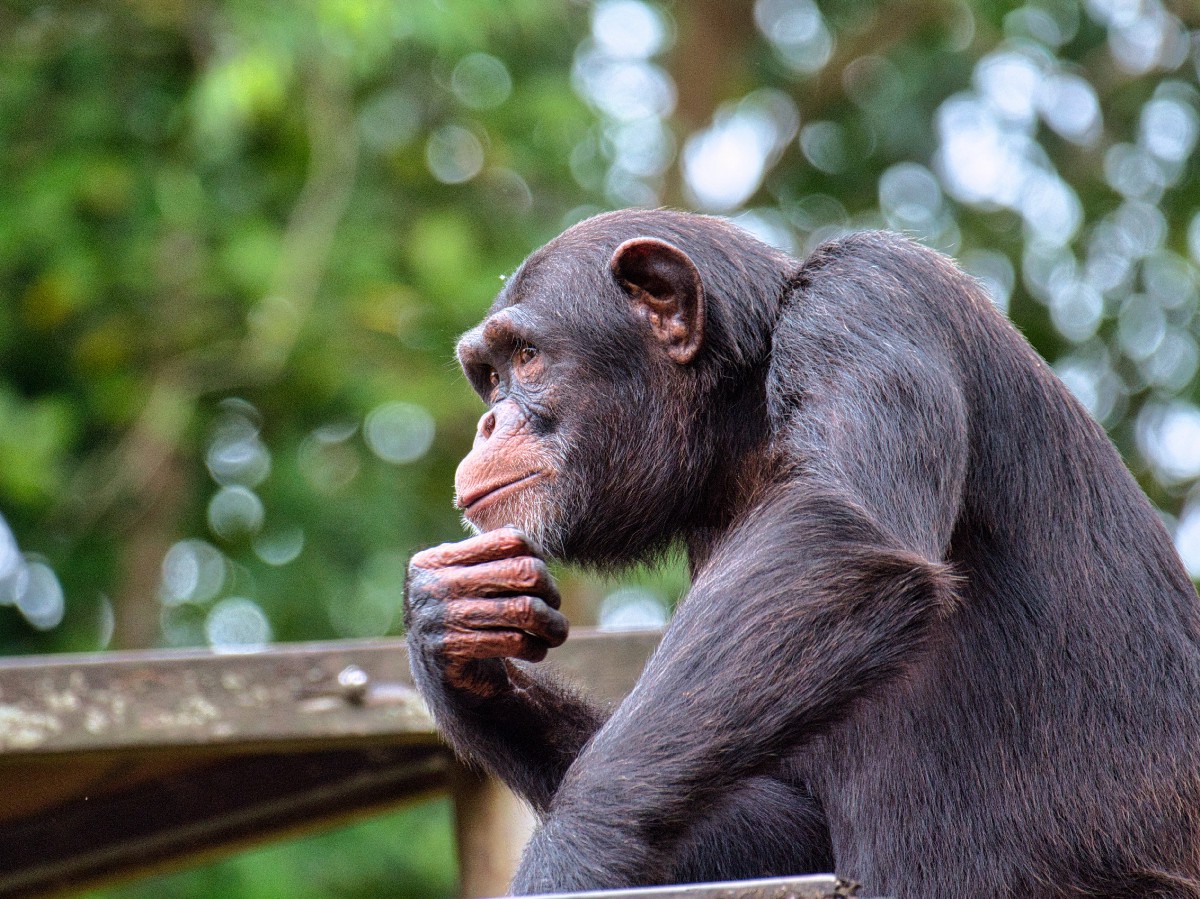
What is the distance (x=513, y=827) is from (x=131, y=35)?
6906 millimetres

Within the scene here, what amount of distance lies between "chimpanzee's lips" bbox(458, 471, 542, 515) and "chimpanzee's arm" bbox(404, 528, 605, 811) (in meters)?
0.40

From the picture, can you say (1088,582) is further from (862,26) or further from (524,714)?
(862,26)

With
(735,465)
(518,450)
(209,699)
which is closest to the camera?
(735,465)

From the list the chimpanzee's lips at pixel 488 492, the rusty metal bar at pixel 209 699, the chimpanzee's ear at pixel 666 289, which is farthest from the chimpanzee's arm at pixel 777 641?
the rusty metal bar at pixel 209 699

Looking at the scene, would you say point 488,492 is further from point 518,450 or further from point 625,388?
point 625,388

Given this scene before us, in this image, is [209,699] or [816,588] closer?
[816,588]

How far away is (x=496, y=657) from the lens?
3713 millimetres

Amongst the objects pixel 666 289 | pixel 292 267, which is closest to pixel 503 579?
pixel 666 289

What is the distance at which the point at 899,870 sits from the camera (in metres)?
3.38

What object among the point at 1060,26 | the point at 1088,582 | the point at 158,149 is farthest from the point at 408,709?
the point at 1060,26

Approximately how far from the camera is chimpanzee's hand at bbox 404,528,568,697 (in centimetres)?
334

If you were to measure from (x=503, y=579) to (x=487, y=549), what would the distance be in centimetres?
8

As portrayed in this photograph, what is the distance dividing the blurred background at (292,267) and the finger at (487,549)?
15.6 ft

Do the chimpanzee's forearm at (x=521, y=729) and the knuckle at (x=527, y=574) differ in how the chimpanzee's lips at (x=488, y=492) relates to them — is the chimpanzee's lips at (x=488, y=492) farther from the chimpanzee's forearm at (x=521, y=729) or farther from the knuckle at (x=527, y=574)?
the knuckle at (x=527, y=574)
